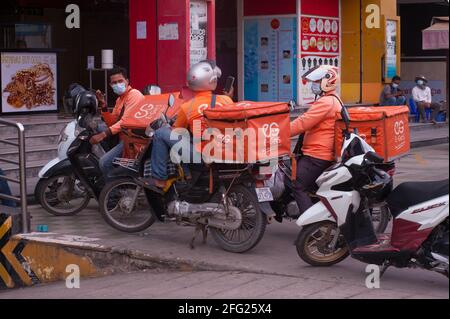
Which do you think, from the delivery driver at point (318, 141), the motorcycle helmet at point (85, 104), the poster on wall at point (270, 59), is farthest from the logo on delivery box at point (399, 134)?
the poster on wall at point (270, 59)

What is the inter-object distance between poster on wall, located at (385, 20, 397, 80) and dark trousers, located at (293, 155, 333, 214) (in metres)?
15.6

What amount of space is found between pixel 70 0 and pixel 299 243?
45.4 ft

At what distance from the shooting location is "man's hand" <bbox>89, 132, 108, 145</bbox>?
9.62 meters

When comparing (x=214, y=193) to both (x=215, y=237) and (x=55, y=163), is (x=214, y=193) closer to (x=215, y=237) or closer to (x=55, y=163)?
(x=215, y=237)

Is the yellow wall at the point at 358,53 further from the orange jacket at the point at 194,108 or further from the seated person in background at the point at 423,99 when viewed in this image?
the orange jacket at the point at 194,108

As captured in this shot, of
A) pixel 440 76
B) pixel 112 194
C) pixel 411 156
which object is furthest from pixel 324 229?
pixel 440 76

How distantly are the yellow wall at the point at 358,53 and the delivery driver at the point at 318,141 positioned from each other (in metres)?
14.6

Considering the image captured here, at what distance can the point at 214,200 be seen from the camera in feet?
26.6

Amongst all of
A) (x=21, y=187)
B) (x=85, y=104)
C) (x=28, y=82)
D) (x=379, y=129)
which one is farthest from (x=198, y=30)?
(x=379, y=129)

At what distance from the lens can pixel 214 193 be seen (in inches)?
320

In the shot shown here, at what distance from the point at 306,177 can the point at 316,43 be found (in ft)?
44.8

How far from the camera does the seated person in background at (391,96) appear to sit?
21859 millimetres

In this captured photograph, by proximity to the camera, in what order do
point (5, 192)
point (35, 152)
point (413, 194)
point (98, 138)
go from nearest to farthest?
point (413, 194)
point (5, 192)
point (98, 138)
point (35, 152)

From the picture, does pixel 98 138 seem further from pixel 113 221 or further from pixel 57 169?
pixel 113 221
